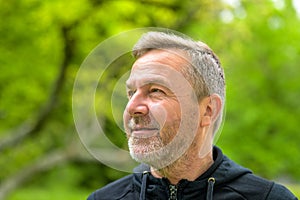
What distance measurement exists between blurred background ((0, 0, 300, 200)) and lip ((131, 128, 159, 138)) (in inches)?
180

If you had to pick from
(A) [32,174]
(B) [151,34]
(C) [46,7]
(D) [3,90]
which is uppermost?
(C) [46,7]

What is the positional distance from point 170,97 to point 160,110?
2.6 inches

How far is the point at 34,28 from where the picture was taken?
1176 cm

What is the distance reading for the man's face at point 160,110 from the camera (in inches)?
84.3

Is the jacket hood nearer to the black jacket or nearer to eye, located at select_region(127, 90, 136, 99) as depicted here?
the black jacket

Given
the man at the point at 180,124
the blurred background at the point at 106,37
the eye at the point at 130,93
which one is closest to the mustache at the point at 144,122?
the man at the point at 180,124

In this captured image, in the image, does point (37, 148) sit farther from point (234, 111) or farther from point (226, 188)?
point (226, 188)

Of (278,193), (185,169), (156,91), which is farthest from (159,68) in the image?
(278,193)

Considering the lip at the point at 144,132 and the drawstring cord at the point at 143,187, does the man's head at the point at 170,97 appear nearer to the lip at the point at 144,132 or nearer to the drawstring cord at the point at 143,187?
the lip at the point at 144,132

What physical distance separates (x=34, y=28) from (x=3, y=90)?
1.96 m

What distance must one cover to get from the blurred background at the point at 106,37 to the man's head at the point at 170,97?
4.41 m

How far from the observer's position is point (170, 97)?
2.18 m

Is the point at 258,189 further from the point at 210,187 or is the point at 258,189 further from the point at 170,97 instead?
the point at 170,97

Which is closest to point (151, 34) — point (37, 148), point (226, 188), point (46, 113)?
point (226, 188)
